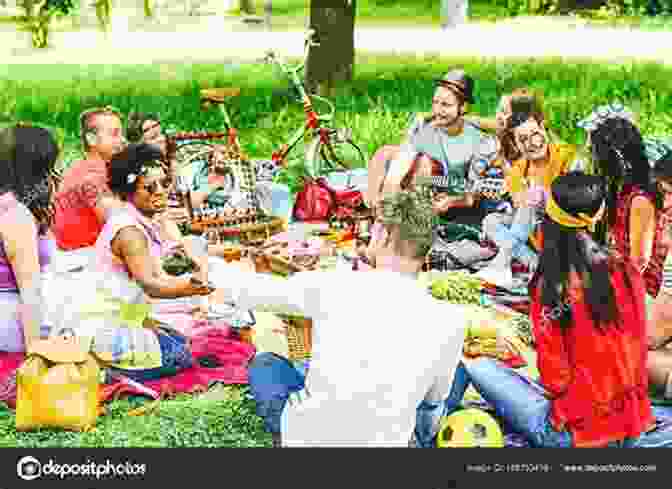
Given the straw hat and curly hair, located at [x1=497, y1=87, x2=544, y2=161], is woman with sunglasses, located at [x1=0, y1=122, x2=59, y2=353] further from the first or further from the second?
curly hair, located at [x1=497, y1=87, x2=544, y2=161]

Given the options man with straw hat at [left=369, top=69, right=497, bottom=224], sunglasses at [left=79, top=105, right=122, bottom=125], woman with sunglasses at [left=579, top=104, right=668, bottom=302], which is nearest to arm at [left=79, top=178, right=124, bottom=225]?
sunglasses at [left=79, top=105, right=122, bottom=125]

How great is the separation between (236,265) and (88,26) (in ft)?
3.05

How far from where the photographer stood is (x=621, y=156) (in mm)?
3604

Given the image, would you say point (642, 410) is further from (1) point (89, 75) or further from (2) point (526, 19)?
(1) point (89, 75)

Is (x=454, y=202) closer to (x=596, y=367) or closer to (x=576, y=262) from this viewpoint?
(x=576, y=262)

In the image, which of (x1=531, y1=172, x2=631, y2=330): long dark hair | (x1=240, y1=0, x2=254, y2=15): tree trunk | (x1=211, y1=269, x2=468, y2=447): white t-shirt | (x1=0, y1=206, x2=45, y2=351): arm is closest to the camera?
(x1=211, y1=269, x2=468, y2=447): white t-shirt

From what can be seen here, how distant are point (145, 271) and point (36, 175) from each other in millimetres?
447

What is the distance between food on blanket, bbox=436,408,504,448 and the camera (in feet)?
11.3

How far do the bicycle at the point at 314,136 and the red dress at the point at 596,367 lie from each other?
75 cm

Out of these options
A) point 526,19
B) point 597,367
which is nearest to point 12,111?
point 526,19

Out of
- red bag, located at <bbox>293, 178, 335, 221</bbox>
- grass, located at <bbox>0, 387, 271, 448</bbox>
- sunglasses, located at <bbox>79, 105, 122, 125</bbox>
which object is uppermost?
sunglasses, located at <bbox>79, 105, 122, 125</bbox>

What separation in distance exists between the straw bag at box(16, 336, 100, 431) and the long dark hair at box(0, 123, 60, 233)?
385 mm

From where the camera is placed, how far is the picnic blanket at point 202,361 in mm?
3551
